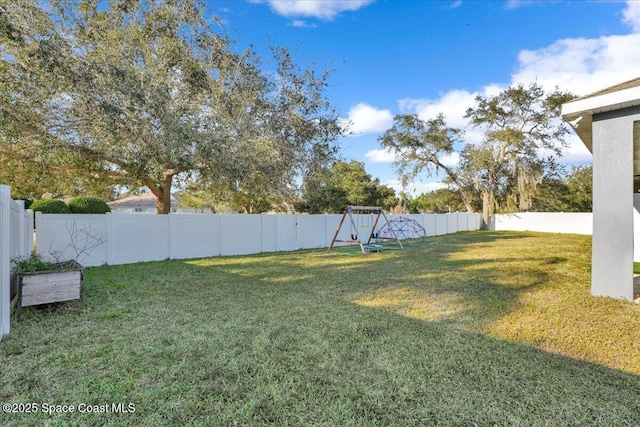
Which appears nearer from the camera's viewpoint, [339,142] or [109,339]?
[109,339]

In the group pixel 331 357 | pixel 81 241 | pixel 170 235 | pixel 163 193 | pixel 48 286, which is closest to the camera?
pixel 331 357

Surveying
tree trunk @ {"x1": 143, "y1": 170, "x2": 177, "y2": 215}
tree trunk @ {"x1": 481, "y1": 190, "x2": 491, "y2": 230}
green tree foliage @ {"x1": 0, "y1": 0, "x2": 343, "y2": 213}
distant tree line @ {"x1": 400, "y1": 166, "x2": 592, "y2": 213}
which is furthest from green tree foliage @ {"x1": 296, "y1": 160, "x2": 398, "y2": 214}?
tree trunk @ {"x1": 143, "y1": 170, "x2": 177, "y2": 215}

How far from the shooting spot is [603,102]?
410cm

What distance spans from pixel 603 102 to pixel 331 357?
4.55 metres

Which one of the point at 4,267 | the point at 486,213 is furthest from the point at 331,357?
the point at 486,213

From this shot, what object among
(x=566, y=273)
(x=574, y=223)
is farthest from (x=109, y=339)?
(x=574, y=223)

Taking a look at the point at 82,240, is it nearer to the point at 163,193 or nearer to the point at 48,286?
the point at 163,193

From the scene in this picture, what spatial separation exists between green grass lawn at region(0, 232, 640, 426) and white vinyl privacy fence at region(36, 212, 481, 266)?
9.30 feet

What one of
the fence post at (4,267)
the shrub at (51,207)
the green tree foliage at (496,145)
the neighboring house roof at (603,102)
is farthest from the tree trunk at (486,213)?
the fence post at (4,267)

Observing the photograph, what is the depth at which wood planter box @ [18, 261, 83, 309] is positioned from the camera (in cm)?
348

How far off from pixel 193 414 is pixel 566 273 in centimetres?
676

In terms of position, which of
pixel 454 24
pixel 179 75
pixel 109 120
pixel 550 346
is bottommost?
pixel 550 346

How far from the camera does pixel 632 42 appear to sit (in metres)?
7.64

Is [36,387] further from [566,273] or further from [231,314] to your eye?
[566,273]
